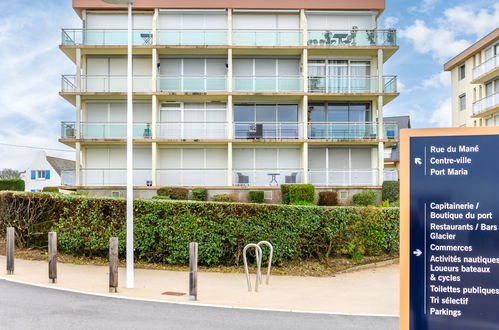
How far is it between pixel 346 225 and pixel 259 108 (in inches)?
692

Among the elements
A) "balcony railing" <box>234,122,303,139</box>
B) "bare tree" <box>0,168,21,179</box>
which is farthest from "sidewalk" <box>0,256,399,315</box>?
"bare tree" <box>0,168,21,179</box>

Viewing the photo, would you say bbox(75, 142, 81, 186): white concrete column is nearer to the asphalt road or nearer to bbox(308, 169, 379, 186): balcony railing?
bbox(308, 169, 379, 186): balcony railing

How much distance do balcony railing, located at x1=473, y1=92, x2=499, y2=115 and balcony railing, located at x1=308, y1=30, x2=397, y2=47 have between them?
12.2 m

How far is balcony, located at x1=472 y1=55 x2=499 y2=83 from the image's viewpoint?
37797 millimetres

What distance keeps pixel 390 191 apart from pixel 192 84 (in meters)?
12.6

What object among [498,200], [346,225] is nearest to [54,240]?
[346,225]

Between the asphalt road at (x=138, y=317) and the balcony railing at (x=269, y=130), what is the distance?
21.0 metres

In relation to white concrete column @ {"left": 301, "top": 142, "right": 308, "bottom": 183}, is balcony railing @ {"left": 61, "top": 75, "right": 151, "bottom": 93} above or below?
above

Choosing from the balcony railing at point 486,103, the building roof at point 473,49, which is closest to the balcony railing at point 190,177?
the balcony railing at point 486,103

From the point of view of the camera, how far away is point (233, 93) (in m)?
29.6

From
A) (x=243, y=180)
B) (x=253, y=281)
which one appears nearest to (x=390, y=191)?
(x=243, y=180)

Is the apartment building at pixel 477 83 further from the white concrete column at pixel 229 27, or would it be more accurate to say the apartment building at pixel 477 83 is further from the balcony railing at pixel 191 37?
the balcony railing at pixel 191 37

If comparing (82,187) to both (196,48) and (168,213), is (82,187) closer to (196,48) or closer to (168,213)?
(196,48)

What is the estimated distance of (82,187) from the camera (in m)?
29.0
